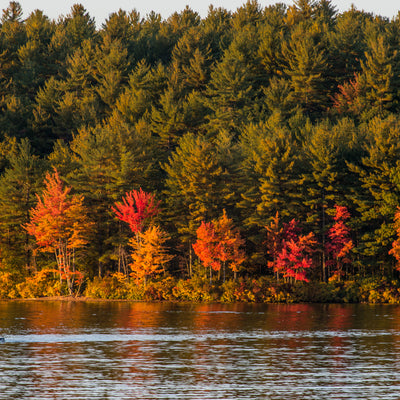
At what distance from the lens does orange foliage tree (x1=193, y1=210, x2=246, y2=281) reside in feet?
228

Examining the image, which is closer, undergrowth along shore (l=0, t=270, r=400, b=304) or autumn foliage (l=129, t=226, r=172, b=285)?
undergrowth along shore (l=0, t=270, r=400, b=304)

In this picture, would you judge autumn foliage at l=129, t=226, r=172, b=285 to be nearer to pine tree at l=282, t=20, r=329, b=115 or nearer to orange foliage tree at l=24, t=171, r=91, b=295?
orange foliage tree at l=24, t=171, r=91, b=295

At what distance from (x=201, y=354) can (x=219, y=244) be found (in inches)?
1334

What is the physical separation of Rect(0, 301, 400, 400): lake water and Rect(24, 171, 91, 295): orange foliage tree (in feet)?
45.4

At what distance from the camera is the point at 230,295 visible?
221 feet

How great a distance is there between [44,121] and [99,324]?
200ft

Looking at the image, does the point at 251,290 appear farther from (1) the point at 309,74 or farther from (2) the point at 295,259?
(1) the point at 309,74

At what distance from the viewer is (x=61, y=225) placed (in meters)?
72.8

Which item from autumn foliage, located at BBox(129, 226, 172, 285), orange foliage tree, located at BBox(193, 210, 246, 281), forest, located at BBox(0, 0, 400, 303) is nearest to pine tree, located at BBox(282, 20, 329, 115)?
forest, located at BBox(0, 0, 400, 303)

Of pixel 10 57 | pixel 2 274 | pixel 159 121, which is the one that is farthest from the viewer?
pixel 10 57

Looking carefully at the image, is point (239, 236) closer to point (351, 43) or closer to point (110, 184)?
point (110, 184)

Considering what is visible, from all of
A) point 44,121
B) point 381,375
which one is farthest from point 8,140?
point 381,375

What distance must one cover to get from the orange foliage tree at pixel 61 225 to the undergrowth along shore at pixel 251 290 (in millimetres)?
3327

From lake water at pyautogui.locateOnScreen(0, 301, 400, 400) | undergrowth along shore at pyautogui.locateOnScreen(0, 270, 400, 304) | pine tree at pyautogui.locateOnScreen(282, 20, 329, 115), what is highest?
pine tree at pyautogui.locateOnScreen(282, 20, 329, 115)
